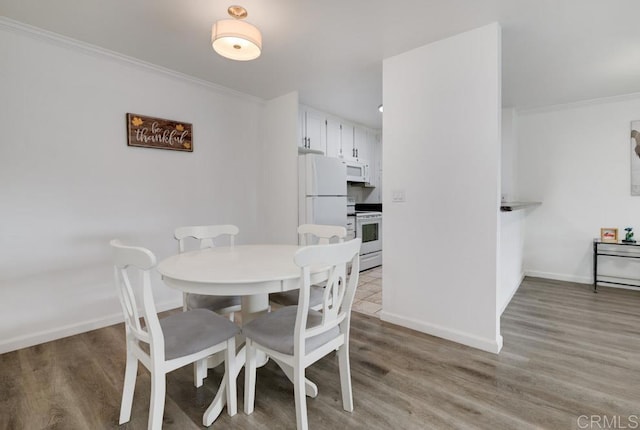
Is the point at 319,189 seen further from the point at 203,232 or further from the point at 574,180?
the point at 574,180

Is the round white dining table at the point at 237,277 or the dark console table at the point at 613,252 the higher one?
the round white dining table at the point at 237,277

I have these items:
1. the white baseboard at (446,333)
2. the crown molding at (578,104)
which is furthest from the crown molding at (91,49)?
the crown molding at (578,104)

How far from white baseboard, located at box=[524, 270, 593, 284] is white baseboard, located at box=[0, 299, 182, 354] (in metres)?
5.11

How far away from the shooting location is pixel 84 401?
5.41ft

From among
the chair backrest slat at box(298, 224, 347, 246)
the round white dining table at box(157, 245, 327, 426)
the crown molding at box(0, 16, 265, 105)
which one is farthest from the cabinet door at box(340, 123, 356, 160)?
the round white dining table at box(157, 245, 327, 426)

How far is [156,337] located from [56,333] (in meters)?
1.84

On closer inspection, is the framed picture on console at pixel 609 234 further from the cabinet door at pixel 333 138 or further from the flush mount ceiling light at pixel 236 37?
the flush mount ceiling light at pixel 236 37

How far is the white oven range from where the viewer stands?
14.7ft

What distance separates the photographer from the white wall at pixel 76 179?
221 centimetres

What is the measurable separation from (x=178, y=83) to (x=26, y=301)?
2.29 metres

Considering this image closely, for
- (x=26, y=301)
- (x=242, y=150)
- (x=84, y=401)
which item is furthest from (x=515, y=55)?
(x=26, y=301)

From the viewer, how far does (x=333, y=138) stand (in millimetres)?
4461

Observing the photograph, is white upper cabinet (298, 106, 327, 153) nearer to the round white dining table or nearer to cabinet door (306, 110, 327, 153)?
cabinet door (306, 110, 327, 153)

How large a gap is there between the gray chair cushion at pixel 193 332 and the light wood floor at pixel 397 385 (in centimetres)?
43
